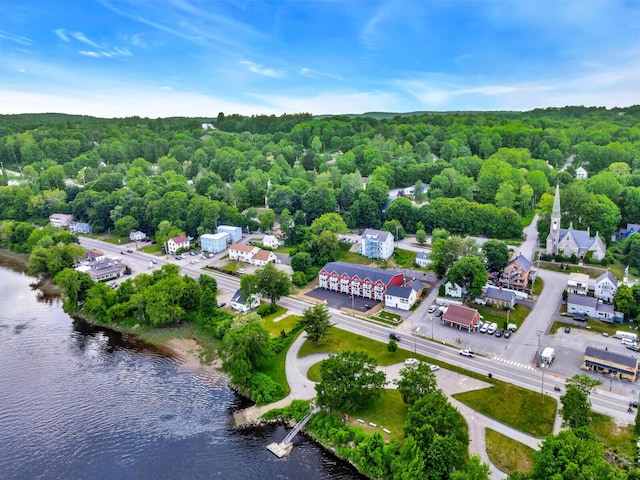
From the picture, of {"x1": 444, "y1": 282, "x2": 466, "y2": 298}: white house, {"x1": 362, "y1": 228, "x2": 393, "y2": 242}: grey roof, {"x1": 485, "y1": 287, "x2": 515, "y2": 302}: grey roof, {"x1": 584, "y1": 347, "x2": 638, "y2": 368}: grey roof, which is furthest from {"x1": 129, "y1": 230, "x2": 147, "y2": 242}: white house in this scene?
{"x1": 584, "y1": 347, "x2": 638, "y2": 368}: grey roof

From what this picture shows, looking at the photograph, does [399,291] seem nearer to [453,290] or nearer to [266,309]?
[453,290]

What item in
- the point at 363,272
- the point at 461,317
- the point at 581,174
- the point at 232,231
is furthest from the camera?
the point at 581,174

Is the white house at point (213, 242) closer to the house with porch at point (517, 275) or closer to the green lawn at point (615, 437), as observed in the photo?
the house with porch at point (517, 275)

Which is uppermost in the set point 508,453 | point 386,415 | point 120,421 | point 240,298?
point 240,298

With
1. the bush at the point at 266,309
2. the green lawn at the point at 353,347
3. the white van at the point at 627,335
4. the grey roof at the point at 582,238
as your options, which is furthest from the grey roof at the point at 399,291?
the grey roof at the point at 582,238

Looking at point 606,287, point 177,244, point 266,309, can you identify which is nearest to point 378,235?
point 266,309

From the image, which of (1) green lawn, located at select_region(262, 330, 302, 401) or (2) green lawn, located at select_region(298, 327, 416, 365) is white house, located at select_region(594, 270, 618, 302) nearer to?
(2) green lawn, located at select_region(298, 327, 416, 365)
